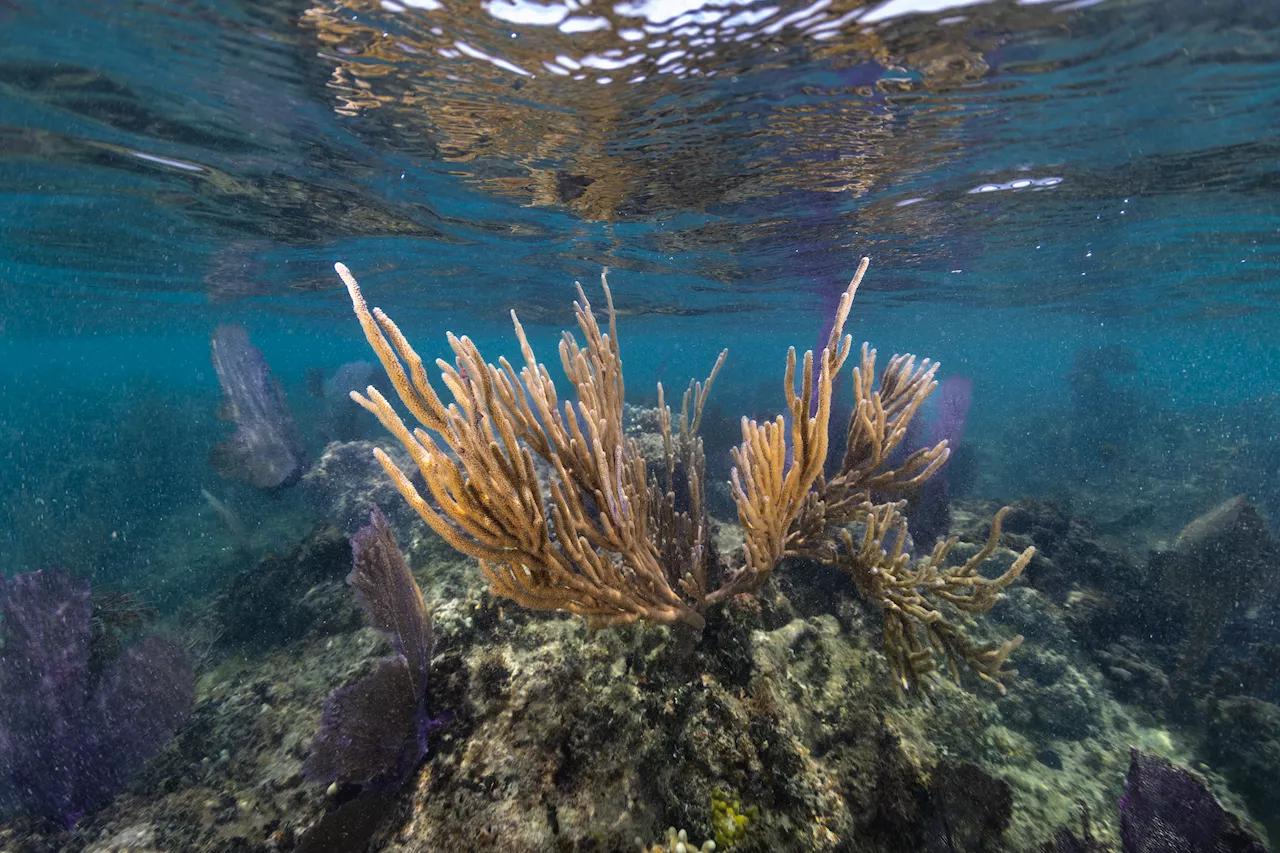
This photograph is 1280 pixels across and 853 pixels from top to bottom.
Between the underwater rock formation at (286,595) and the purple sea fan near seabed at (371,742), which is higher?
the purple sea fan near seabed at (371,742)

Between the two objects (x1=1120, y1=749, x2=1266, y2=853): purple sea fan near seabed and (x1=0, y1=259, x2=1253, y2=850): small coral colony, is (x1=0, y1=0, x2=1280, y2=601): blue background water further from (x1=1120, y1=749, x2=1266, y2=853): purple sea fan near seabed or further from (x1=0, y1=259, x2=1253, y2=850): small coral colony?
(x1=1120, y1=749, x2=1266, y2=853): purple sea fan near seabed

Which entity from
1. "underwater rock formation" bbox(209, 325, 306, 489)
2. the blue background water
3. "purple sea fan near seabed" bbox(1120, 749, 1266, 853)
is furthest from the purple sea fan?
"underwater rock formation" bbox(209, 325, 306, 489)

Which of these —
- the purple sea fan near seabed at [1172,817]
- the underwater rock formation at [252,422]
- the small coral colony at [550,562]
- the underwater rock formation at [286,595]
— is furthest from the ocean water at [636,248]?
the underwater rock formation at [252,422]

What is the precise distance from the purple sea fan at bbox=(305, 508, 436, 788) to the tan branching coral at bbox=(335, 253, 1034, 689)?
2.42ft

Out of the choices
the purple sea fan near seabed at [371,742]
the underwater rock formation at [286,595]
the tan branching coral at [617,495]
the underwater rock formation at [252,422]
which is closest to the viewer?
the tan branching coral at [617,495]

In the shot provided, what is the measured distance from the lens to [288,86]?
7.64 m

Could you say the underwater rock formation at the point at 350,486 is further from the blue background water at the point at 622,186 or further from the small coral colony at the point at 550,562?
the small coral colony at the point at 550,562

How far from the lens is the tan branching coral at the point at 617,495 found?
9.35 ft

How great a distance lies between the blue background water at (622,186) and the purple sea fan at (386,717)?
6.33 meters

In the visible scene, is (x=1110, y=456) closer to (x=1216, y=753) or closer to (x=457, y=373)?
(x=1216, y=753)

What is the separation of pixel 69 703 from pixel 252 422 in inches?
356

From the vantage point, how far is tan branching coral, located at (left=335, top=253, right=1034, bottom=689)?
9.35 feet

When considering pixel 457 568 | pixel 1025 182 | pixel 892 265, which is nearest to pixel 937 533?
pixel 457 568

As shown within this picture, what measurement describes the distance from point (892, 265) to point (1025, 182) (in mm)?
8278
